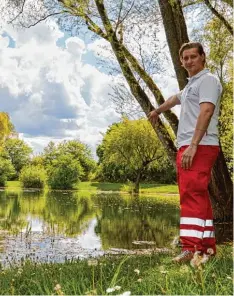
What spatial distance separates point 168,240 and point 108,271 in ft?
26.9

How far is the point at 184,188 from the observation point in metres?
4.60

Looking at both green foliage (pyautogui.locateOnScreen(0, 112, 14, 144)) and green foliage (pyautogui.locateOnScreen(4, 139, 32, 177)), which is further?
green foliage (pyautogui.locateOnScreen(4, 139, 32, 177))

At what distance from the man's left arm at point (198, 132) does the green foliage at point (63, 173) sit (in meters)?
46.8

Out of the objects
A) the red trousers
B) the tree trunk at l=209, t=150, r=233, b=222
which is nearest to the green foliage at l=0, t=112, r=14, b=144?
the tree trunk at l=209, t=150, r=233, b=222

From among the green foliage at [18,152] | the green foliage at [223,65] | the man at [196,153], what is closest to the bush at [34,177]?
the green foliage at [18,152]

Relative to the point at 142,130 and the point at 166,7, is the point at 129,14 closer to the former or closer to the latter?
the point at 166,7

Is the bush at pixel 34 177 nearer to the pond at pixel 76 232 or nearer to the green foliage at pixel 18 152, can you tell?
the green foliage at pixel 18 152

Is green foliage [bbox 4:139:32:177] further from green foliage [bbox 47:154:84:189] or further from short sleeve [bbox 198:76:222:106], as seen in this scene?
short sleeve [bbox 198:76:222:106]

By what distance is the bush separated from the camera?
53.7 meters

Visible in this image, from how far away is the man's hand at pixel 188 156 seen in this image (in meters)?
4.51

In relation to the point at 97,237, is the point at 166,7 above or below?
above

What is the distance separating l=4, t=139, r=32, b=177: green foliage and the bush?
21334 millimetres

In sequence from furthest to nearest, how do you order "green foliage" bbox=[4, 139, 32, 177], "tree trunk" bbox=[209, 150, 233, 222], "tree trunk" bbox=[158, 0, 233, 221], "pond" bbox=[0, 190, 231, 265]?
"green foliage" bbox=[4, 139, 32, 177]
"tree trunk" bbox=[209, 150, 233, 222]
"pond" bbox=[0, 190, 231, 265]
"tree trunk" bbox=[158, 0, 233, 221]

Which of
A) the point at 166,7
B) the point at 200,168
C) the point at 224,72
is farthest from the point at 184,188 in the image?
the point at 224,72
